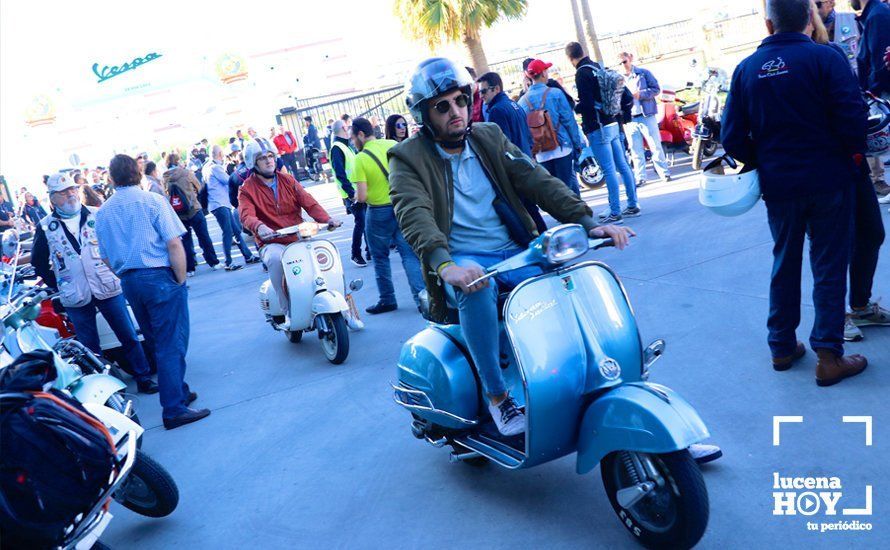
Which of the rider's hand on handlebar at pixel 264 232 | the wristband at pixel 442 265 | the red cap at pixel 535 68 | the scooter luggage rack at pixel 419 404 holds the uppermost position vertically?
the red cap at pixel 535 68

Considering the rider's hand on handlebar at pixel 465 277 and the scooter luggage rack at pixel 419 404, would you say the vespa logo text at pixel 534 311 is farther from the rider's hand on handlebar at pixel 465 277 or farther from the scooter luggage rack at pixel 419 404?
the scooter luggage rack at pixel 419 404

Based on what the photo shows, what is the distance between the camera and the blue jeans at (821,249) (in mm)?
4258

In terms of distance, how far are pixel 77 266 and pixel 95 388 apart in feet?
7.72

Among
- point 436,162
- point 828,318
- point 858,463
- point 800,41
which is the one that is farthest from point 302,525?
point 800,41

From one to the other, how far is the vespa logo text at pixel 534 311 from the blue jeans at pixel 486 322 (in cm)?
20

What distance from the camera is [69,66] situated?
31562 mm

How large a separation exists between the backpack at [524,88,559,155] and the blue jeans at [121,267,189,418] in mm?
4325

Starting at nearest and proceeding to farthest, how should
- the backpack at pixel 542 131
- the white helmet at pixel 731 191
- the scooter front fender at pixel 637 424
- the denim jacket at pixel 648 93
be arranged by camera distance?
the scooter front fender at pixel 637 424
the white helmet at pixel 731 191
the backpack at pixel 542 131
the denim jacket at pixel 648 93

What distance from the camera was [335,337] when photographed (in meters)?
6.75

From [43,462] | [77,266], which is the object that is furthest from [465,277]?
[77,266]

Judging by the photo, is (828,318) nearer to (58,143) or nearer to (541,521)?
(541,521)

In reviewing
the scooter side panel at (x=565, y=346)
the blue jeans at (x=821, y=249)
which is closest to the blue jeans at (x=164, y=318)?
the scooter side panel at (x=565, y=346)

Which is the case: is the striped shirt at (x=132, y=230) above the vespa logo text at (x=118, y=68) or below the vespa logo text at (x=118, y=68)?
below

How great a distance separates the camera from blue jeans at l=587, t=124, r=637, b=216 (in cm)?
934
